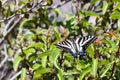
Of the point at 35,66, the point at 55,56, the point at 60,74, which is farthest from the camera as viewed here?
the point at 35,66

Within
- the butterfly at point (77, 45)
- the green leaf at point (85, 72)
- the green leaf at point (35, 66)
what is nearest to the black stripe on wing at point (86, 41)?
the butterfly at point (77, 45)

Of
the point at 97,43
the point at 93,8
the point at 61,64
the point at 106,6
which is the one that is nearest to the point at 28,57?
the point at 61,64

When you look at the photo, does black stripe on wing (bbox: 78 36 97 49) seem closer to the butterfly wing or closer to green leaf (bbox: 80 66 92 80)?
the butterfly wing

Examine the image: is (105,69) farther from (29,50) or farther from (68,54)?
(29,50)

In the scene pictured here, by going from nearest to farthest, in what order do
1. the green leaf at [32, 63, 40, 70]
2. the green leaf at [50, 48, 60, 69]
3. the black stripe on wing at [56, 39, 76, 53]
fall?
the green leaf at [50, 48, 60, 69] → the black stripe on wing at [56, 39, 76, 53] → the green leaf at [32, 63, 40, 70]

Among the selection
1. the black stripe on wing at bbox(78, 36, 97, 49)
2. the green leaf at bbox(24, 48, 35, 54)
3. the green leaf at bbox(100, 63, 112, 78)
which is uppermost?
the black stripe on wing at bbox(78, 36, 97, 49)

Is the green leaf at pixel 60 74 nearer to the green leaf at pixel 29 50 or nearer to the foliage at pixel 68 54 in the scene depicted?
the foliage at pixel 68 54

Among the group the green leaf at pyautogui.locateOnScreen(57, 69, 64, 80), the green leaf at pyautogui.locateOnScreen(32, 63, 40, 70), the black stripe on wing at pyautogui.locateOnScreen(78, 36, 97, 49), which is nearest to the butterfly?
the black stripe on wing at pyautogui.locateOnScreen(78, 36, 97, 49)

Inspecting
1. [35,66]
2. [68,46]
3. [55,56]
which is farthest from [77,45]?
[35,66]

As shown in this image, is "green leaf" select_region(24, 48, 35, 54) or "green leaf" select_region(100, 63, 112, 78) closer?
"green leaf" select_region(100, 63, 112, 78)
